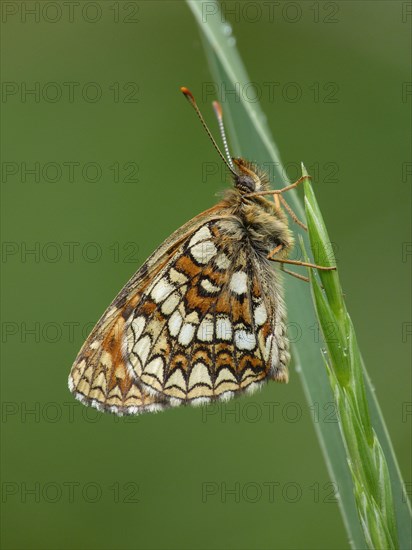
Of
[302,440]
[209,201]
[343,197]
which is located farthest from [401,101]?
[302,440]

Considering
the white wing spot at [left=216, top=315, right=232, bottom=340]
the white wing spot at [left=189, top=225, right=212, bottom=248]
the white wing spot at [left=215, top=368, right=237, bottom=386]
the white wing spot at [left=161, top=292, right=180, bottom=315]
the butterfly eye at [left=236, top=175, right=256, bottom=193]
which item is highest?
the butterfly eye at [left=236, top=175, right=256, bottom=193]

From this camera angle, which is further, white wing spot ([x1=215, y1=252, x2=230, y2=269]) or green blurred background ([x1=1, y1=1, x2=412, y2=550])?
green blurred background ([x1=1, y1=1, x2=412, y2=550])

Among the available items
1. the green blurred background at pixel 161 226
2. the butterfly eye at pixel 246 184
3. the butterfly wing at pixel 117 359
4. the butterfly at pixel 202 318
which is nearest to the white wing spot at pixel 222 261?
the butterfly at pixel 202 318

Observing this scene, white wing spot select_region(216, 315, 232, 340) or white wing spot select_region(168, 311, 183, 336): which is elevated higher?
white wing spot select_region(168, 311, 183, 336)

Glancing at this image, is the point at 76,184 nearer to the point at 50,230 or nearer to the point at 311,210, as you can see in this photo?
the point at 50,230

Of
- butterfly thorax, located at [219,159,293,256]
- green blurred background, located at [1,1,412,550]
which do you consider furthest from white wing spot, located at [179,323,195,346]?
green blurred background, located at [1,1,412,550]

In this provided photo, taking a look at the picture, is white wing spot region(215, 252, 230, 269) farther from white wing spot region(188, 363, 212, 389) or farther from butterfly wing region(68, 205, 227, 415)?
white wing spot region(188, 363, 212, 389)

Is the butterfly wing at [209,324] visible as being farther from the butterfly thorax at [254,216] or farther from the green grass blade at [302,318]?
the green grass blade at [302,318]

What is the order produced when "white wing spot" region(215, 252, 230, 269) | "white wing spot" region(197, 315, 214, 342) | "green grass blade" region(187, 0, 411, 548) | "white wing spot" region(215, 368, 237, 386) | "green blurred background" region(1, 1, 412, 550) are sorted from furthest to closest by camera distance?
1. "green blurred background" region(1, 1, 412, 550)
2. "white wing spot" region(215, 252, 230, 269)
3. "white wing spot" region(197, 315, 214, 342)
4. "white wing spot" region(215, 368, 237, 386)
5. "green grass blade" region(187, 0, 411, 548)
